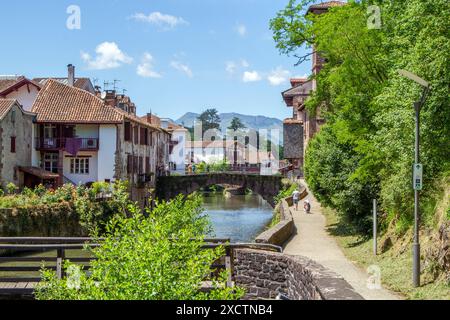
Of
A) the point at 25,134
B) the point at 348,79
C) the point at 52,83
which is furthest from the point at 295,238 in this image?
the point at 52,83

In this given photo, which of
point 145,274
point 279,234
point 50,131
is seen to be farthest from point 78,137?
point 145,274

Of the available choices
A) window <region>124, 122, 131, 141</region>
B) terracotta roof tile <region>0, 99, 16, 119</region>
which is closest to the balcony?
window <region>124, 122, 131, 141</region>

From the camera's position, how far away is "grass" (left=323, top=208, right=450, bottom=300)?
46.2 ft

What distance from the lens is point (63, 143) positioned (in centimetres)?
4894

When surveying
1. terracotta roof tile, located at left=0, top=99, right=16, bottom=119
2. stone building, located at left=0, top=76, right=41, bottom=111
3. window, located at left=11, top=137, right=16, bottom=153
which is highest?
stone building, located at left=0, top=76, right=41, bottom=111

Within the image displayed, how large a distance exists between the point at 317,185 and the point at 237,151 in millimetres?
123844

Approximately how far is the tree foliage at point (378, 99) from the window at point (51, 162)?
24013mm

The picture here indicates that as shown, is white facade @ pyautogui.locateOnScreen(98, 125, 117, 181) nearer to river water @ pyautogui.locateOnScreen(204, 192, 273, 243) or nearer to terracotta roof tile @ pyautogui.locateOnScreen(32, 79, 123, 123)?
terracotta roof tile @ pyautogui.locateOnScreen(32, 79, 123, 123)

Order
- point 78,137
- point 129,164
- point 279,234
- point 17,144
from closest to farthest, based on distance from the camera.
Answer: point 279,234 < point 17,144 < point 78,137 < point 129,164

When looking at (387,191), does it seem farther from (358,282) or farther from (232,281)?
(232,281)

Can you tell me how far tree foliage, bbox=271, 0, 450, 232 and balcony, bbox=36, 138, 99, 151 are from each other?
21695mm

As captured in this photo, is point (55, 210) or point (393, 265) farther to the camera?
point (55, 210)

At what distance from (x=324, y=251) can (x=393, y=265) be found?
216 inches

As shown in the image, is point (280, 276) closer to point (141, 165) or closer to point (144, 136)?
point (141, 165)
